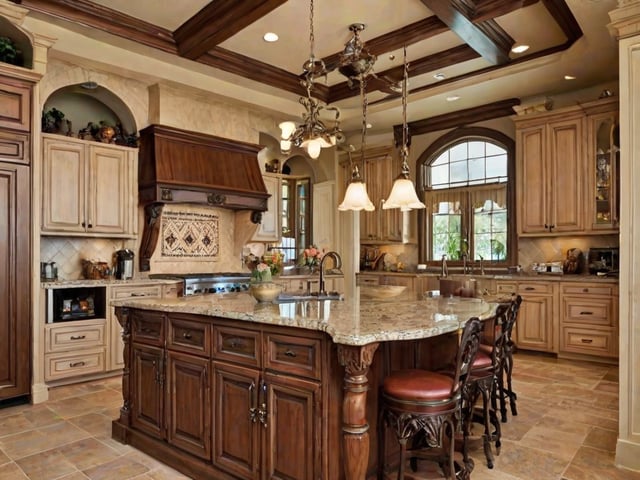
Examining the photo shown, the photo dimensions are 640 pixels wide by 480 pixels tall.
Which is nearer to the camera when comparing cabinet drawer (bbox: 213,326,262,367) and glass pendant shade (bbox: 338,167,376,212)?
cabinet drawer (bbox: 213,326,262,367)

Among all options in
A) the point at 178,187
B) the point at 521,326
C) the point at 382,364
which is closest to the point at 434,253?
the point at 521,326

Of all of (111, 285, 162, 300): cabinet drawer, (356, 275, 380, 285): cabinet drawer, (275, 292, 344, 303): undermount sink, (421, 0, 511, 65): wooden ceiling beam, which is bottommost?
(356, 275, 380, 285): cabinet drawer

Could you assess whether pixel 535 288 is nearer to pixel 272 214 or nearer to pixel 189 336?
pixel 272 214

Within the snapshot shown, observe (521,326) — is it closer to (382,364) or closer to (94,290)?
(382,364)

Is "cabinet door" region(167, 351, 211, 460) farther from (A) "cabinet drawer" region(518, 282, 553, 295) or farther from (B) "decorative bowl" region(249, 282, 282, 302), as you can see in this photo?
(A) "cabinet drawer" region(518, 282, 553, 295)

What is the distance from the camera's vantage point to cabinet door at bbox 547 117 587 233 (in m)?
5.36

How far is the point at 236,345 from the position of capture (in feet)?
7.86

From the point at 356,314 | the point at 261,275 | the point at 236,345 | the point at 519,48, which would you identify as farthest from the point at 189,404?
the point at 519,48

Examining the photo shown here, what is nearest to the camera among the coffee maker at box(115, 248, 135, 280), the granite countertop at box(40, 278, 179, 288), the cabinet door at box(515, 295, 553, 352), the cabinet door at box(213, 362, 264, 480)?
the cabinet door at box(213, 362, 264, 480)

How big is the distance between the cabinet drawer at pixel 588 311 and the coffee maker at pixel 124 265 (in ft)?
16.1

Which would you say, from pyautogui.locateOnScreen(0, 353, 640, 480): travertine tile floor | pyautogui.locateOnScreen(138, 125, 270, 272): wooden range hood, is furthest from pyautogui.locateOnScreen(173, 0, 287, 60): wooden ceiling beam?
pyautogui.locateOnScreen(0, 353, 640, 480): travertine tile floor

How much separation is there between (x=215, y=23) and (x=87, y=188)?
213 cm

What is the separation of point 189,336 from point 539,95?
17.7ft

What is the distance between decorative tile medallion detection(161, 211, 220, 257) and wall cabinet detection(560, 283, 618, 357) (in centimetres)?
439
